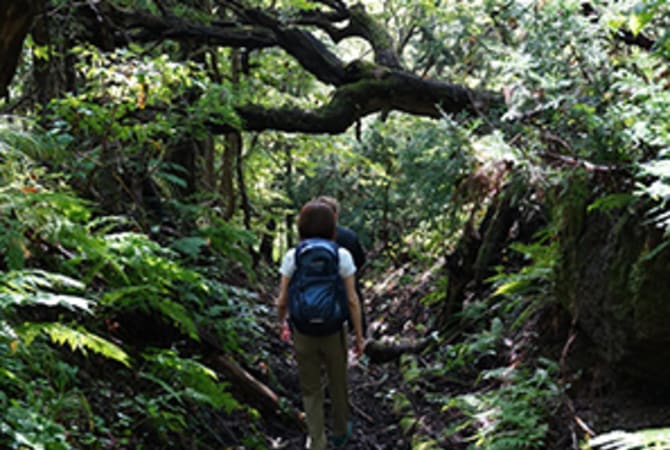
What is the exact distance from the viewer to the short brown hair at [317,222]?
5574 mm

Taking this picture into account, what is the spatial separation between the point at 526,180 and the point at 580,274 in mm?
959

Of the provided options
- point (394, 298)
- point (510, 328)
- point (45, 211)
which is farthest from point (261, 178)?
point (45, 211)

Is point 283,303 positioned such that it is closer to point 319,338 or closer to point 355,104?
point 319,338

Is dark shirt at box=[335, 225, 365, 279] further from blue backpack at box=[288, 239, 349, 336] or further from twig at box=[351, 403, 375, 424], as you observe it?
blue backpack at box=[288, 239, 349, 336]

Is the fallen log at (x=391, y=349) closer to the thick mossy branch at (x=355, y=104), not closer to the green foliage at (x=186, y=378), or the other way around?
the thick mossy branch at (x=355, y=104)

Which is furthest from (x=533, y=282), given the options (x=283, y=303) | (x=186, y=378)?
(x=186, y=378)

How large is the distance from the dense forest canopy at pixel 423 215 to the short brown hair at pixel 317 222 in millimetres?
1125

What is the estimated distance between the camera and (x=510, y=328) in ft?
22.7

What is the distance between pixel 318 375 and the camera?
564 cm

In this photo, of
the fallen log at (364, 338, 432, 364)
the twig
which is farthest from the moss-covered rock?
the fallen log at (364, 338, 432, 364)

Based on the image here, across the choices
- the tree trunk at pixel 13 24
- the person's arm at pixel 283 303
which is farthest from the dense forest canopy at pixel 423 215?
the person's arm at pixel 283 303

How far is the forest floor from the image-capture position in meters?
4.53

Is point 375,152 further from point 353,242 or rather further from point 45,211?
point 45,211

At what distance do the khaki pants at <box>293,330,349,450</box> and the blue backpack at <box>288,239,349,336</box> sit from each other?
17 cm
